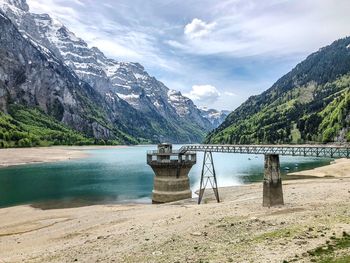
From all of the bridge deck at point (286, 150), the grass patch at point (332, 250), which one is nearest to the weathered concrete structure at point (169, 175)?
the bridge deck at point (286, 150)

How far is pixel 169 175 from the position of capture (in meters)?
70.7

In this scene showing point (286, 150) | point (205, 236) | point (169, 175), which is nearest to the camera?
point (205, 236)

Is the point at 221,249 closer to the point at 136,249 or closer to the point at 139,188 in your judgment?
the point at 136,249

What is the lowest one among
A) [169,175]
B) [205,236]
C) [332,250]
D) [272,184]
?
[205,236]

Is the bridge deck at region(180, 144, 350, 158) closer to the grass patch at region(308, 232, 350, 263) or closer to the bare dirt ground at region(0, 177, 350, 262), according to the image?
the bare dirt ground at region(0, 177, 350, 262)

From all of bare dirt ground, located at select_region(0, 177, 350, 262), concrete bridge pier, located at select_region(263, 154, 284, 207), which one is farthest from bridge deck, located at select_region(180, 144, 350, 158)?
bare dirt ground, located at select_region(0, 177, 350, 262)

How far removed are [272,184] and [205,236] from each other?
52.1ft

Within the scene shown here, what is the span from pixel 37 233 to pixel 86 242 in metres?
15.6

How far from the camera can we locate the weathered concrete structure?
7000 centimetres

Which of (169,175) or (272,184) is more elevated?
(272,184)

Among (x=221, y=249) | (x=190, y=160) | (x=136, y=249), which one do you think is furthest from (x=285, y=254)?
(x=190, y=160)

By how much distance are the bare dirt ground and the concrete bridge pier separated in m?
1.28

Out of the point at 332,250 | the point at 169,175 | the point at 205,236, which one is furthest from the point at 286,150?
the point at 332,250

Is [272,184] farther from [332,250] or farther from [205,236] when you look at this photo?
[332,250]
